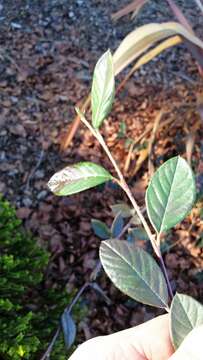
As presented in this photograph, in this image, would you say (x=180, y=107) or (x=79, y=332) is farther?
(x=180, y=107)

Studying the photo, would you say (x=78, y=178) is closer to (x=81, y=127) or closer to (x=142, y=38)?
(x=142, y=38)

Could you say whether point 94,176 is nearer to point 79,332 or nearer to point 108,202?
point 79,332

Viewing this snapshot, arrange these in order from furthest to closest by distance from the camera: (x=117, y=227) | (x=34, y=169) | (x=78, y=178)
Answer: (x=34, y=169) → (x=117, y=227) → (x=78, y=178)

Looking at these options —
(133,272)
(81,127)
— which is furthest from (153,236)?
(81,127)

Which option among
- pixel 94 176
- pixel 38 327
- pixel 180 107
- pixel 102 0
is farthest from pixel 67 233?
pixel 102 0

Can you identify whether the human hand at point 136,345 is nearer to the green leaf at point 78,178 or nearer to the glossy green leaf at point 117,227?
the green leaf at point 78,178

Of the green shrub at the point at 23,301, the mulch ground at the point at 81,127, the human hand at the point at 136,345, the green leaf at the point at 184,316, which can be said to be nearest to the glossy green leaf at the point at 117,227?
the green shrub at the point at 23,301
